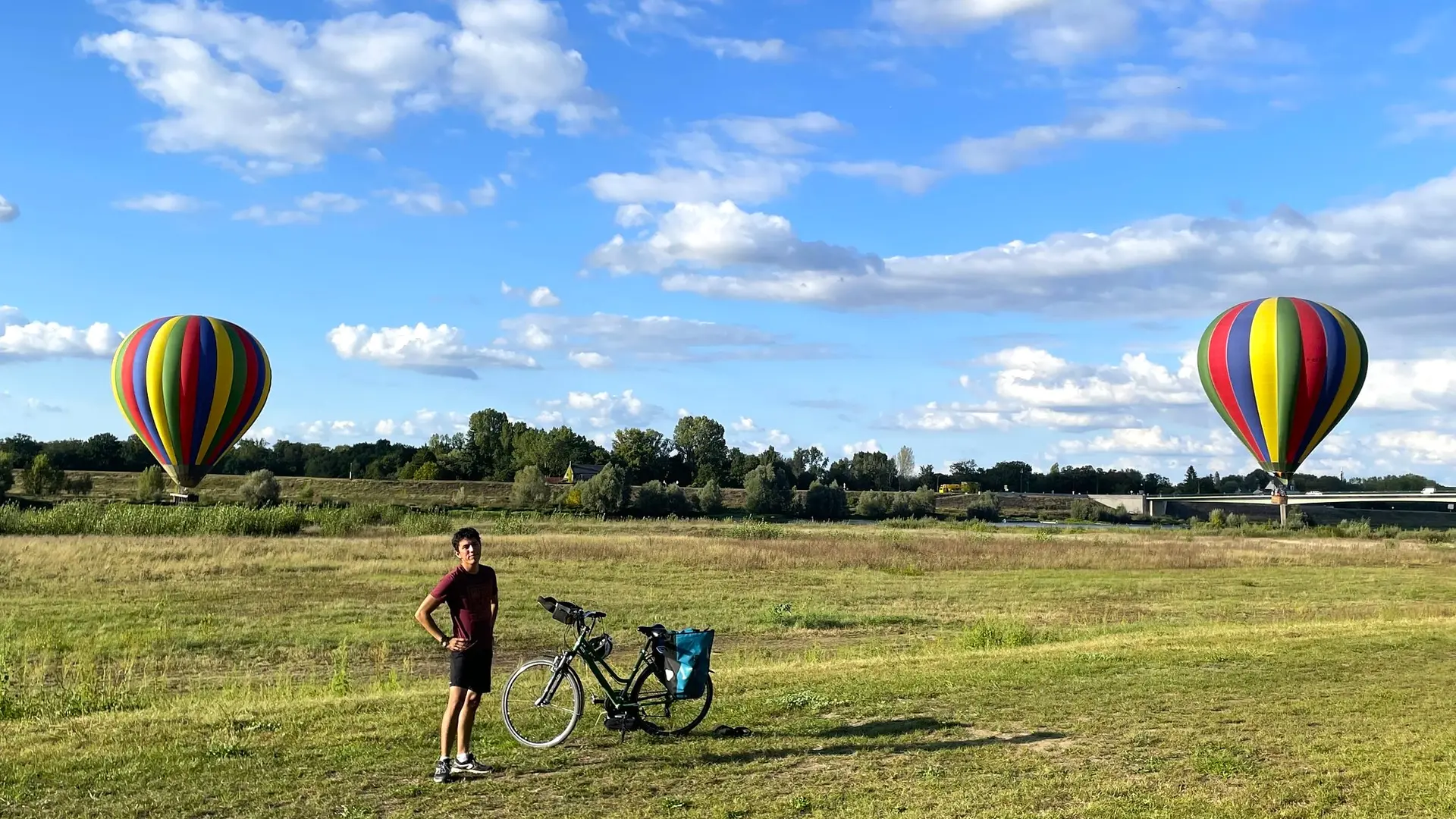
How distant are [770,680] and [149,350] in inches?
1819

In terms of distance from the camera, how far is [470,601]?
988 centimetres

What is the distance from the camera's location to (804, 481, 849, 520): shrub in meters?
115

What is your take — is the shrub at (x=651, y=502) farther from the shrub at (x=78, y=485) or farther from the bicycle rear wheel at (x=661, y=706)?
the bicycle rear wheel at (x=661, y=706)

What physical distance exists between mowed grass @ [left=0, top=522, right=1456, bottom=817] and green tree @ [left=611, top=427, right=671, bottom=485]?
126m

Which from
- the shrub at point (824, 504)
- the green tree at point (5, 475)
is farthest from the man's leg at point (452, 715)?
the shrub at point (824, 504)

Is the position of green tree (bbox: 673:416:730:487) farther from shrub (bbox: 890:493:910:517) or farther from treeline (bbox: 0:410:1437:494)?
shrub (bbox: 890:493:910:517)

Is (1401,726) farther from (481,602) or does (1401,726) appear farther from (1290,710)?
(481,602)

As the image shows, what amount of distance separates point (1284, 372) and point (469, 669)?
4459 centimetres

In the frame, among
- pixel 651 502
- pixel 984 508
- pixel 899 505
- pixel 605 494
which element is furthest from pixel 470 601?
pixel 984 508

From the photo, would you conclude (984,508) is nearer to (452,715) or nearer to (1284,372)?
(1284,372)

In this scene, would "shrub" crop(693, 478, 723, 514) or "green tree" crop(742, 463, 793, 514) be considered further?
"green tree" crop(742, 463, 793, 514)

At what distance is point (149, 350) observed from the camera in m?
52.3

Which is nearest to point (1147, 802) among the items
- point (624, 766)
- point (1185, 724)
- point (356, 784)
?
point (1185, 724)

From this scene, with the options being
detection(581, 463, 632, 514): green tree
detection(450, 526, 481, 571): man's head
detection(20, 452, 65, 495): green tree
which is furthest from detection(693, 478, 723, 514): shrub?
detection(450, 526, 481, 571): man's head
